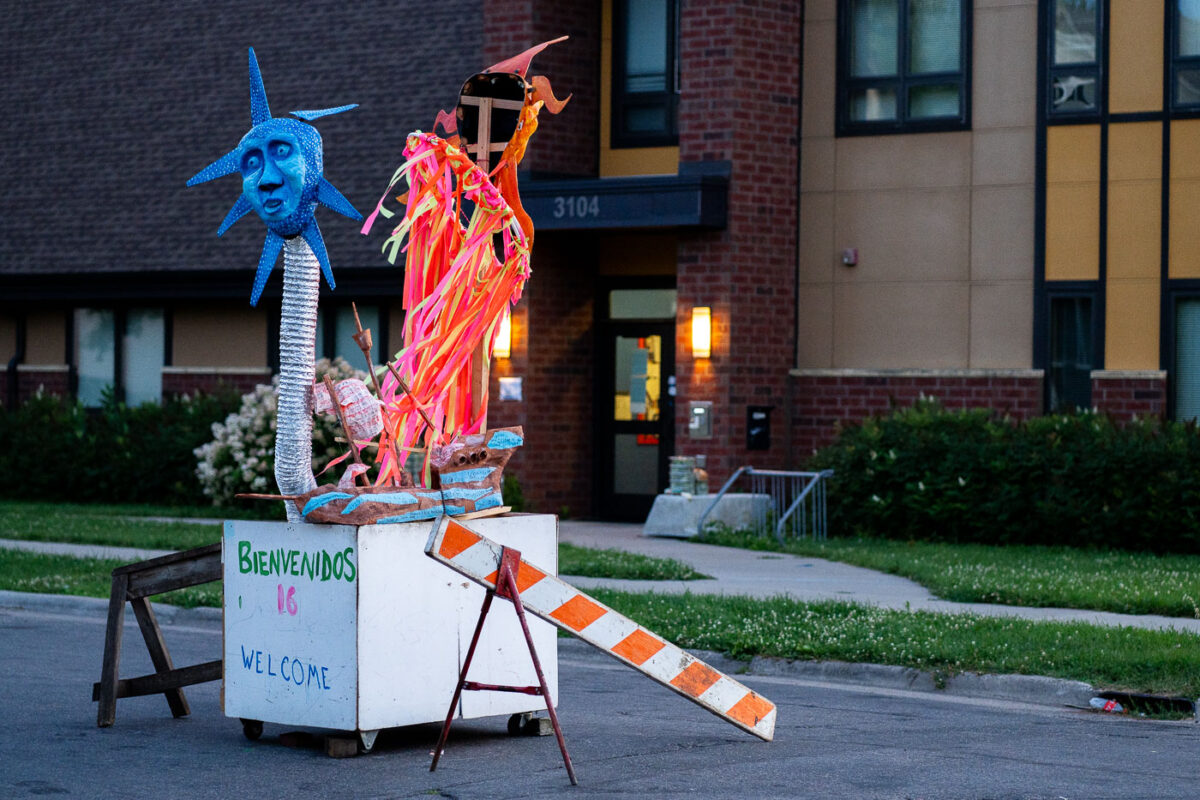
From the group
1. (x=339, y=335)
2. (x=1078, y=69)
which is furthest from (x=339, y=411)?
(x=339, y=335)

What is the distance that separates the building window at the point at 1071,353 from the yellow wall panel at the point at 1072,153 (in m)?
1.38

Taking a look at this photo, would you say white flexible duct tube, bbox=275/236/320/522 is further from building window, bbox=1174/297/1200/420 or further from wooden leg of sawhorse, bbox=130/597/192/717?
building window, bbox=1174/297/1200/420

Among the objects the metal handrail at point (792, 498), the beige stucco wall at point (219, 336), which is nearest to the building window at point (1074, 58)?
the metal handrail at point (792, 498)

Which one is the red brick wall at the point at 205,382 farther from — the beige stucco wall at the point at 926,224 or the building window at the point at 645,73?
the beige stucco wall at the point at 926,224

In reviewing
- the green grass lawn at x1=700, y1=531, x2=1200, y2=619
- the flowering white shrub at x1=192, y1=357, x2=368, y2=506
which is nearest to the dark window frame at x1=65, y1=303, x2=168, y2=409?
the flowering white shrub at x1=192, y1=357, x2=368, y2=506

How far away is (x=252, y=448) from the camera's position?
22156mm

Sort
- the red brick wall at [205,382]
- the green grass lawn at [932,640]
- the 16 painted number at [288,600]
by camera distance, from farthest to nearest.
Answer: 1. the red brick wall at [205,382]
2. the green grass lawn at [932,640]
3. the 16 painted number at [288,600]

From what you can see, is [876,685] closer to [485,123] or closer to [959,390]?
[485,123]

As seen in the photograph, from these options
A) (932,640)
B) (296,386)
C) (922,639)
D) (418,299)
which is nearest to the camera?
(296,386)

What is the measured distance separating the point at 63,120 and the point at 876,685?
818 inches

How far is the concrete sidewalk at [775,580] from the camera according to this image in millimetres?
13273

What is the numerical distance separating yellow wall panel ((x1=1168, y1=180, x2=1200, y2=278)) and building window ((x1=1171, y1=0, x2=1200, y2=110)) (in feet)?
2.98

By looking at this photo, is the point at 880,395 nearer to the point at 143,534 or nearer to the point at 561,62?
the point at 561,62

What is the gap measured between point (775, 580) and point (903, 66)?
25.8 ft
